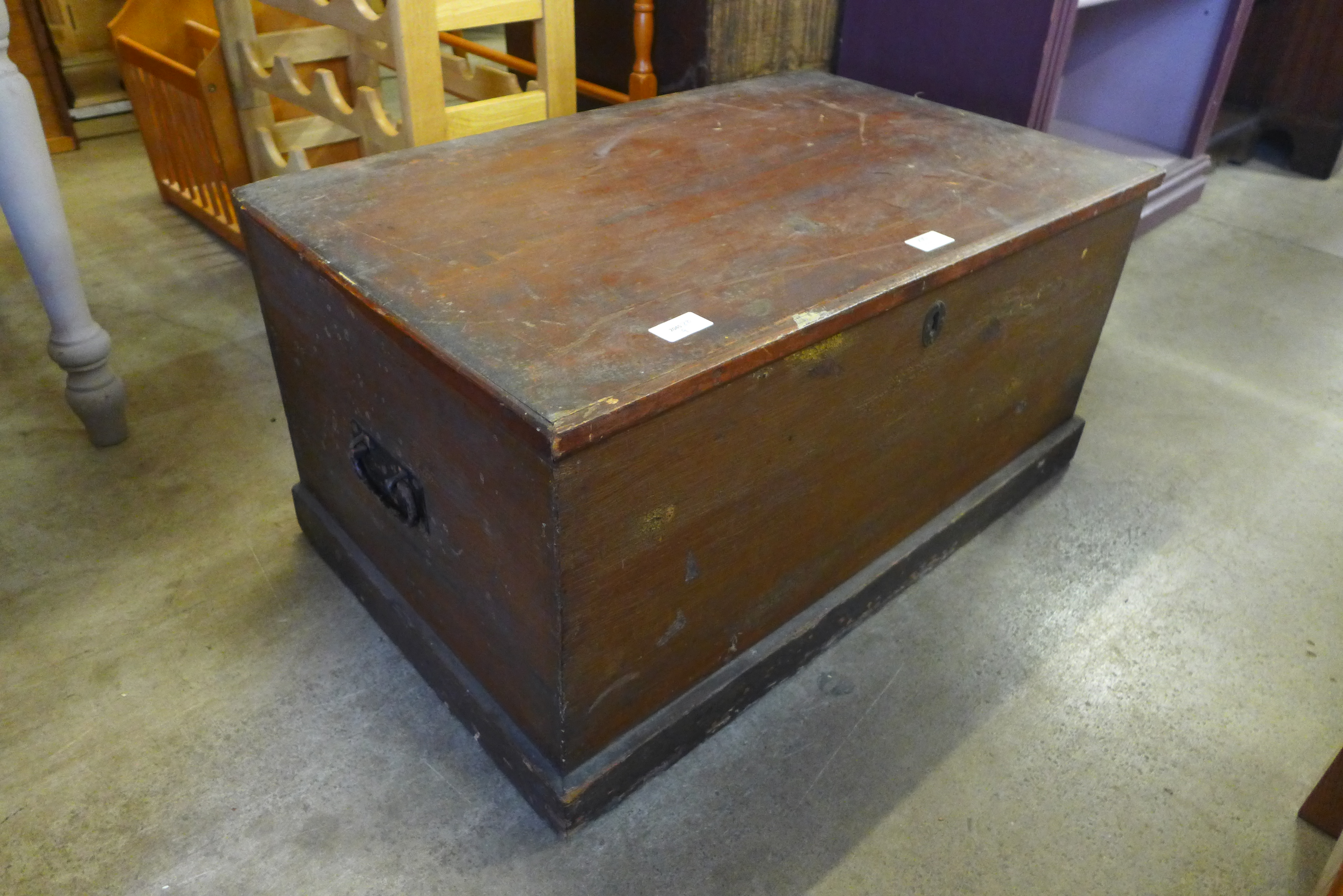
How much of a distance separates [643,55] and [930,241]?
3.18 ft

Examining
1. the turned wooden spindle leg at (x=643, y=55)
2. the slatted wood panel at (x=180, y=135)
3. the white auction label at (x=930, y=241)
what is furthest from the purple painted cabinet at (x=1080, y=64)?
the slatted wood panel at (x=180, y=135)

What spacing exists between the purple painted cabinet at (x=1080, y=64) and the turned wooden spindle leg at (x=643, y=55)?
43cm

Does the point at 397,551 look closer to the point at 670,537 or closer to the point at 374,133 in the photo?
the point at 670,537

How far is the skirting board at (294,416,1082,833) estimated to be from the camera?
1081 mm

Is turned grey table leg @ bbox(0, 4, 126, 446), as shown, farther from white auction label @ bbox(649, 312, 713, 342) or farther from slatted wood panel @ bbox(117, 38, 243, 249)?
white auction label @ bbox(649, 312, 713, 342)

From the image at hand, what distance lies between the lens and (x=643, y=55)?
187 centimetres

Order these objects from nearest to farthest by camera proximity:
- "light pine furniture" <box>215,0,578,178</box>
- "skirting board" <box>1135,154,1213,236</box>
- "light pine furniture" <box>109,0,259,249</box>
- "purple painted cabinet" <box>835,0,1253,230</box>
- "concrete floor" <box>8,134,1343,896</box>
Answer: "concrete floor" <box>8,134,1343,896</box> < "light pine furniture" <box>215,0,578,178</box> < "purple painted cabinet" <box>835,0,1253,230</box> < "light pine furniture" <box>109,0,259,249</box> < "skirting board" <box>1135,154,1213,236</box>

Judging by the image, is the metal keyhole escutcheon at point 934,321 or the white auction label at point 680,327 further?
the metal keyhole escutcheon at point 934,321

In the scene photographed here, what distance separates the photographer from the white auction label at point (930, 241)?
112cm

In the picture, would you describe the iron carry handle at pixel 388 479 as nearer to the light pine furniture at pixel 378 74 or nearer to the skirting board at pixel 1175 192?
the light pine furniture at pixel 378 74

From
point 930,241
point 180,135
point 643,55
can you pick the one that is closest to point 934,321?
point 930,241

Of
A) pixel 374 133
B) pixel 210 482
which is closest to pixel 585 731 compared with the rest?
pixel 210 482

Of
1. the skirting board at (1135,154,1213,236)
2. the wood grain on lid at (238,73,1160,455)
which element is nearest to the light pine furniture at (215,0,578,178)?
the wood grain on lid at (238,73,1160,455)

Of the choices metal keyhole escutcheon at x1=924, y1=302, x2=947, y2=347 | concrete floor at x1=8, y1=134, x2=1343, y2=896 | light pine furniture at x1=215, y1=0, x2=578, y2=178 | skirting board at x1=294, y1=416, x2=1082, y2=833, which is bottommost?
A: concrete floor at x1=8, y1=134, x2=1343, y2=896
